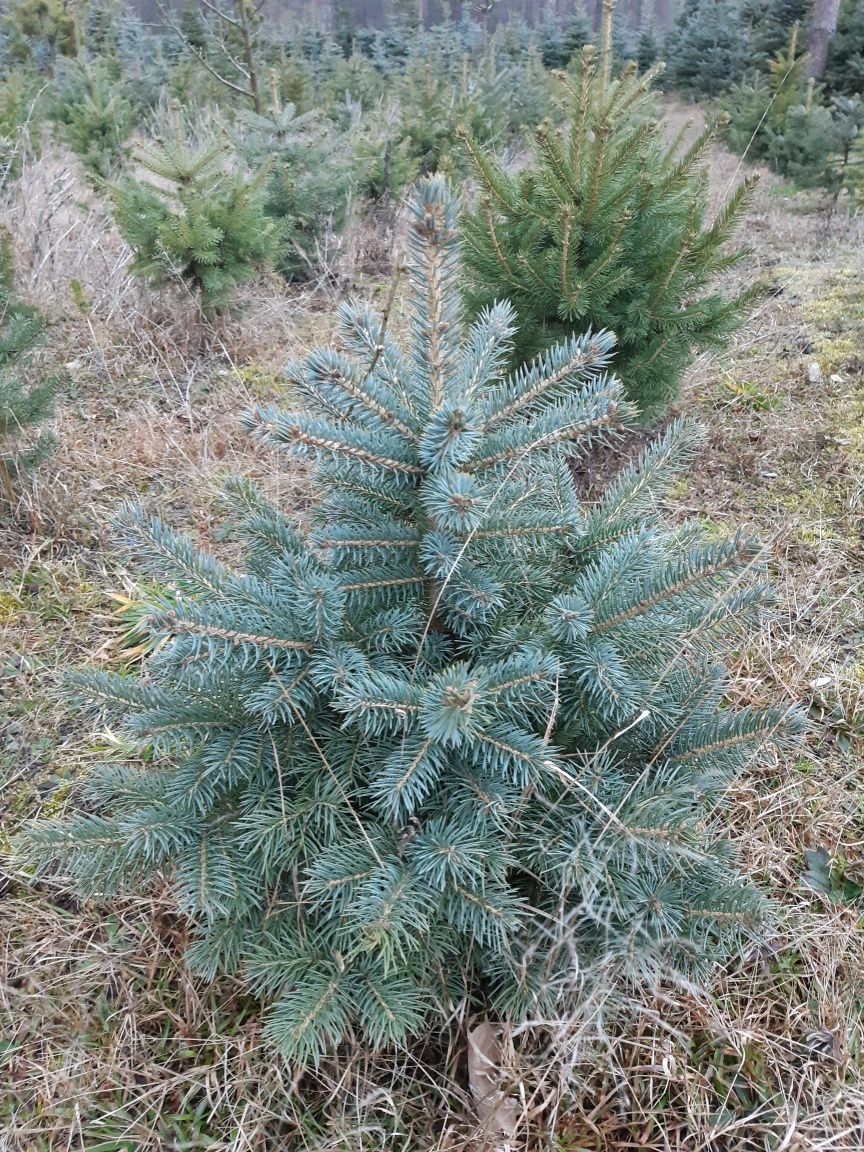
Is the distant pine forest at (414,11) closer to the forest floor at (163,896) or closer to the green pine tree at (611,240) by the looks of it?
the forest floor at (163,896)

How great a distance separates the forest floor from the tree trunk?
11155 millimetres

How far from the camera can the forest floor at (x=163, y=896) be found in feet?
4.62

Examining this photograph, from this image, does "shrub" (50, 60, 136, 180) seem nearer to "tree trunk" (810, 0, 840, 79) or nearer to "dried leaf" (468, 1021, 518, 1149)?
"dried leaf" (468, 1021, 518, 1149)

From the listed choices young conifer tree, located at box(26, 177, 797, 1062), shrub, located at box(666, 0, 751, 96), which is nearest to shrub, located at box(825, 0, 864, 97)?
shrub, located at box(666, 0, 751, 96)

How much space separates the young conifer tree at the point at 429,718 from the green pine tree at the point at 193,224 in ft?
10.4

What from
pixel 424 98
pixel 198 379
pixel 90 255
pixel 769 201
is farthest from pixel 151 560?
pixel 769 201

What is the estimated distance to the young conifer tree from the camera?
122cm

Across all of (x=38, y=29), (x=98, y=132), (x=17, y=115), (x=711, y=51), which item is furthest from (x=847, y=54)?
(x=38, y=29)

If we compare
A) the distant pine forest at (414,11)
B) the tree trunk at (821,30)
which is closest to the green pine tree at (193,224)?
the tree trunk at (821,30)

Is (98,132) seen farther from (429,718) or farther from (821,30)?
(821,30)

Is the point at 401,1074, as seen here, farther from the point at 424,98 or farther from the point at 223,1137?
the point at 424,98

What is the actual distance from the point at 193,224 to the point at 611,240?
2.41 meters

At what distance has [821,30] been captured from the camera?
40.4 feet

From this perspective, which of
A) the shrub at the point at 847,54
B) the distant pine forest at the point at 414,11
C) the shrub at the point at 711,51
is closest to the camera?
the shrub at the point at 847,54
